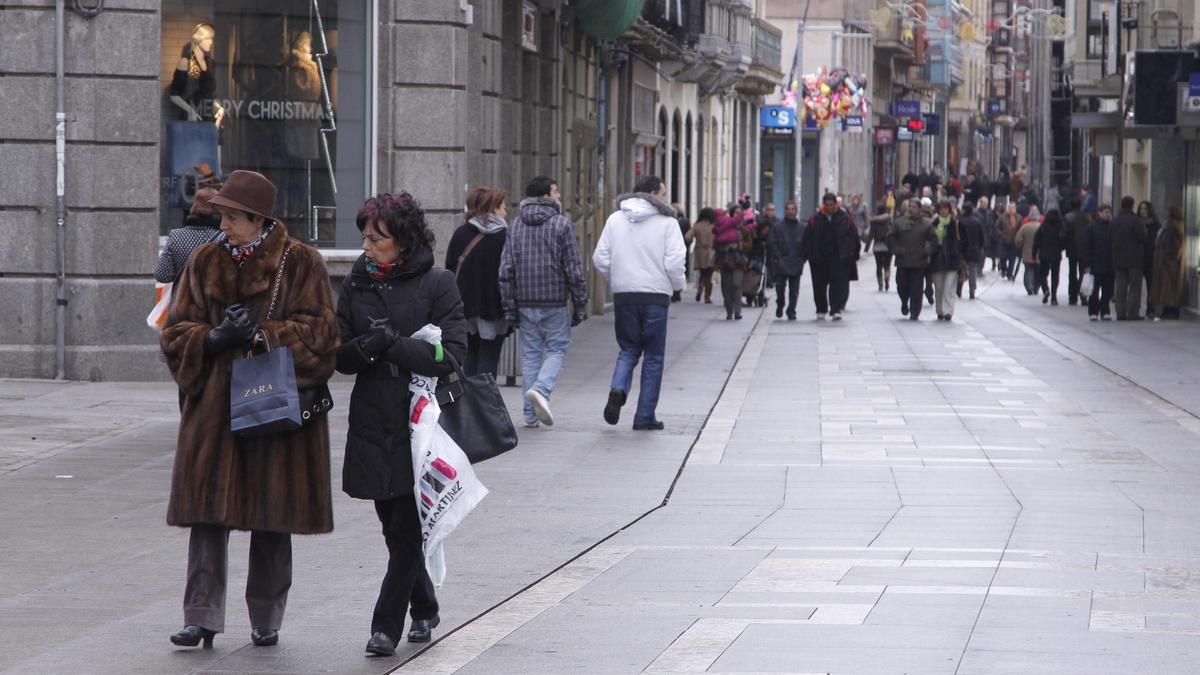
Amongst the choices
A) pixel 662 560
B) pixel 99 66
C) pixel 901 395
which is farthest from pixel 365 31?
Result: pixel 662 560

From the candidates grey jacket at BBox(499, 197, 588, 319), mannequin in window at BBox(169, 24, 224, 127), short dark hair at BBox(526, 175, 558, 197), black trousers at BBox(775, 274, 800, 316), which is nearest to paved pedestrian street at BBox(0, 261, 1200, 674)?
grey jacket at BBox(499, 197, 588, 319)

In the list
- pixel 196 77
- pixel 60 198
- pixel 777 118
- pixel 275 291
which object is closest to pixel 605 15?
pixel 196 77

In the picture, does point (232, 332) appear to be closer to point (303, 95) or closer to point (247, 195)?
point (247, 195)

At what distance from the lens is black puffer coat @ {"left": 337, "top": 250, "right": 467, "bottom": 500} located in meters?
7.03

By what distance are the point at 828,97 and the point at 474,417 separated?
174ft

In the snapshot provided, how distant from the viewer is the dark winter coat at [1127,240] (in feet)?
97.1

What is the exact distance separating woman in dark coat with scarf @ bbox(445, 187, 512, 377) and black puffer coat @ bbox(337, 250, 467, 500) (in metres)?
7.71

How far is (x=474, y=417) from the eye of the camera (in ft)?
23.9

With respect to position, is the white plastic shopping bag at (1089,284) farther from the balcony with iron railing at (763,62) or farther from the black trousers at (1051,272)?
the balcony with iron railing at (763,62)

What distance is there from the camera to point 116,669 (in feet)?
22.3

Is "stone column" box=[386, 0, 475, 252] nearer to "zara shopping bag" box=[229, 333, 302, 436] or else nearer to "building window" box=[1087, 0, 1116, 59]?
"zara shopping bag" box=[229, 333, 302, 436]

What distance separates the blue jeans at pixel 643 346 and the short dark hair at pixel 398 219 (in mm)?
7613

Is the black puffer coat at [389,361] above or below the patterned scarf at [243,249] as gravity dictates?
below

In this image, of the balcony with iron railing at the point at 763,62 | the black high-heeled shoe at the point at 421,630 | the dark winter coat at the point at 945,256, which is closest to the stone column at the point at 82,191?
the black high-heeled shoe at the point at 421,630
